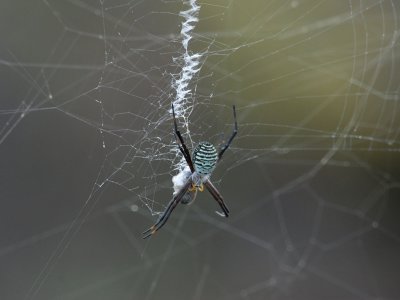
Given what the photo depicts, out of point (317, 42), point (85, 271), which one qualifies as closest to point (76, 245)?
point (85, 271)

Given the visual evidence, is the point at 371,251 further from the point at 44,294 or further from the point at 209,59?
the point at 44,294

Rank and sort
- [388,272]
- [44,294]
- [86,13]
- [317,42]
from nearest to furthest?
[86,13], [44,294], [317,42], [388,272]

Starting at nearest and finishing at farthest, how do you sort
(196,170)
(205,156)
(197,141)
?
(205,156) < (196,170) < (197,141)

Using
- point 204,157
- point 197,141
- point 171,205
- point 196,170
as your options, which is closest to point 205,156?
point 204,157

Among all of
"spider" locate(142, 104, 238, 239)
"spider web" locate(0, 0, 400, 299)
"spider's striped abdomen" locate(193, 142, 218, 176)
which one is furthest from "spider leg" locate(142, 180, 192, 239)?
"spider's striped abdomen" locate(193, 142, 218, 176)

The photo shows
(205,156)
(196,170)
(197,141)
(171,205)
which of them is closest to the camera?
(205,156)

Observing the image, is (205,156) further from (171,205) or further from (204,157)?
(171,205)
